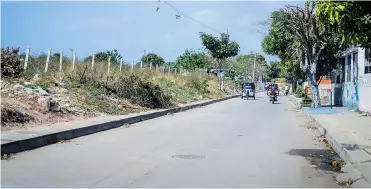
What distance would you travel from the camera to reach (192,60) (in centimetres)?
6681

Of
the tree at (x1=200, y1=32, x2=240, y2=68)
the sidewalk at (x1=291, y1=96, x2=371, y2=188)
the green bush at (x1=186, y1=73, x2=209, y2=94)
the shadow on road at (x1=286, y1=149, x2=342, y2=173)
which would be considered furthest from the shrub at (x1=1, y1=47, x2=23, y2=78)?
the tree at (x1=200, y1=32, x2=240, y2=68)

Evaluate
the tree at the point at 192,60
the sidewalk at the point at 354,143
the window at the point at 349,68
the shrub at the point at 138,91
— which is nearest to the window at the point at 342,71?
the window at the point at 349,68

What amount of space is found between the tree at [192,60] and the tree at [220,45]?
408 inches

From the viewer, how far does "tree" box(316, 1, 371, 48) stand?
19.5 feet

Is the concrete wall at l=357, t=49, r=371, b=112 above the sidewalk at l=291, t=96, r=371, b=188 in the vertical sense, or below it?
above

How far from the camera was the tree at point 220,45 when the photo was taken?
54.5 metres

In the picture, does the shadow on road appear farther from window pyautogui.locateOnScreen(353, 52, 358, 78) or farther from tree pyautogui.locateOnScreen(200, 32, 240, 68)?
tree pyautogui.locateOnScreen(200, 32, 240, 68)

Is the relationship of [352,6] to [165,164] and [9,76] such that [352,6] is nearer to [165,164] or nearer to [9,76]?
[165,164]

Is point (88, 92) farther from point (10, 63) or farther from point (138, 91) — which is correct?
point (138, 91)

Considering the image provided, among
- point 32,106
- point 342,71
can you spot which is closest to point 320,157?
point 32,106

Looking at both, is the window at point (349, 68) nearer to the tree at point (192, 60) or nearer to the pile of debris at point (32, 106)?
the pile of debris at point (32, 106)

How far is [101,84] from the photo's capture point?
21484 millimetres

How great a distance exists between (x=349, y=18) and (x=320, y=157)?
4.42 metres

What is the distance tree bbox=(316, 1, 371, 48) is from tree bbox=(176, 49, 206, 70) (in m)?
58.4
